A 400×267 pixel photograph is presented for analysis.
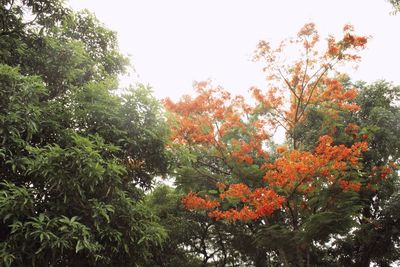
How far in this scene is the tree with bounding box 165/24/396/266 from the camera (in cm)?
1011

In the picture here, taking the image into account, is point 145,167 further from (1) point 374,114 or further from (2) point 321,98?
(1) point 374,114

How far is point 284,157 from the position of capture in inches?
431

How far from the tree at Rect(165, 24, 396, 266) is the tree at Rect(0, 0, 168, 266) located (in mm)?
1566

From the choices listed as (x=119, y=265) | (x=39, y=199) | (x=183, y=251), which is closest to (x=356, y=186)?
(x=119, y=265)

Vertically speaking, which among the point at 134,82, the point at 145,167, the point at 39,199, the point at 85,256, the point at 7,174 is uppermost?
the point at 134,82

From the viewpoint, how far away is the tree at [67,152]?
604 centimetres

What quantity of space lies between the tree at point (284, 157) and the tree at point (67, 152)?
157 cm

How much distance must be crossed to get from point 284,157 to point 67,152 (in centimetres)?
682

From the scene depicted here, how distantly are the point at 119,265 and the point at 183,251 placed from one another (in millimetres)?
9802

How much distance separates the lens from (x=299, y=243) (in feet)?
35.1

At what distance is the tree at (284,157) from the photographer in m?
10.1

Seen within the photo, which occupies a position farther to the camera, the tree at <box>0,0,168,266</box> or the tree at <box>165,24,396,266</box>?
the tree at <box>165,24,396,266</box>

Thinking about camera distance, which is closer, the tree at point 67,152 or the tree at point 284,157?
the tree at point 67,152

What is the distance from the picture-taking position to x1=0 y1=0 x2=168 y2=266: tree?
19.8ft
